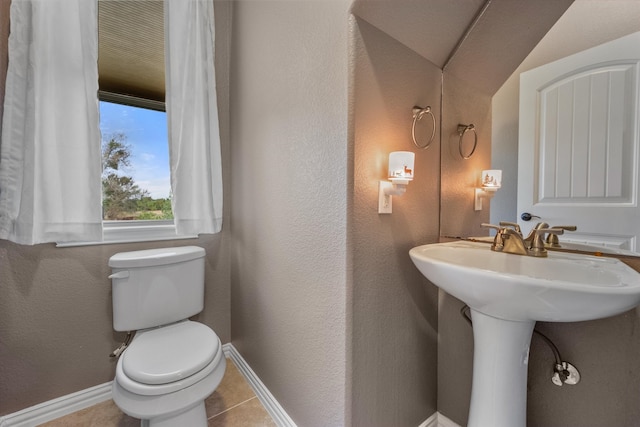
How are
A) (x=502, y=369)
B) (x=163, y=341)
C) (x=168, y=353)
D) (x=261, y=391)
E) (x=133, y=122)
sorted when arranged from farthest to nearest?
(x=133, y=122) < (x=261, y=391) < (x=163, y=341) < (x=168, y=353) < (x=502, y=369)

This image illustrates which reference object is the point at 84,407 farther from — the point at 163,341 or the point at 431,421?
the point at 431,421

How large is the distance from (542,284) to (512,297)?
0.26 ft

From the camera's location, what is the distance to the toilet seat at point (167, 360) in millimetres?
935

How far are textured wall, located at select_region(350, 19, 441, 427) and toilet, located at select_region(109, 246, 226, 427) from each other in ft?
2.01

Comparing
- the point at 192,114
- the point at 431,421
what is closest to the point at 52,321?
the point at 192,114

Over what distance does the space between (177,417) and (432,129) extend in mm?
1596

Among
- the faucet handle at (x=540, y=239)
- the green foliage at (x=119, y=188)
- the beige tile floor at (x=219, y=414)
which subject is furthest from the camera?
the green foliage at (x=119, y=188)

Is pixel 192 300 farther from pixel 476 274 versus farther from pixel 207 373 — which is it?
pixel 476 274

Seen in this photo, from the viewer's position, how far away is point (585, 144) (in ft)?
2.87

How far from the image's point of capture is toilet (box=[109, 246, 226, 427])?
3.09 feet

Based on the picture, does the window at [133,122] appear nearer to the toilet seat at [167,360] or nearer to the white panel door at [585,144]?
the toilet seat at [167,360]

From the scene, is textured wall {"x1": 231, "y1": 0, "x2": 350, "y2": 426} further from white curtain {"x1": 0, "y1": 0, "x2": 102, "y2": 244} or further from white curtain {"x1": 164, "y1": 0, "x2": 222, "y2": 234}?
white curtain {"x1": 0, "y1": 0, "x2": 102, "y2": 244}

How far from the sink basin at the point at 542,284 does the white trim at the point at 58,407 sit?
178 cm

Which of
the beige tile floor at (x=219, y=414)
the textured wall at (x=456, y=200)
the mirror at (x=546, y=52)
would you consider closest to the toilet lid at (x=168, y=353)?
the beige tile floor at (x=219, y=414)
